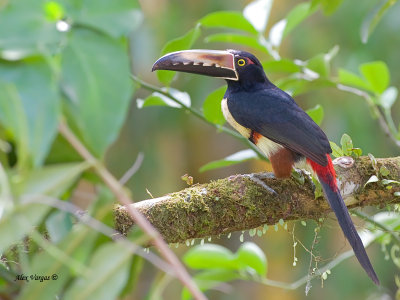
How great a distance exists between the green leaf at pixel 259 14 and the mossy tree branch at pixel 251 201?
27.8 inches

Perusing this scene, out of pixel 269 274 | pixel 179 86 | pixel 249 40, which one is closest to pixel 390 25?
pixel 179 86

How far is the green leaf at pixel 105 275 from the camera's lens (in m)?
0.76

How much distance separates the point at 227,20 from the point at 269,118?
24.6 inches

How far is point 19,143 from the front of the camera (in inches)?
27.2

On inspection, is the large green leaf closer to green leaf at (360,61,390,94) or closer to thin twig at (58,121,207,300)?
thin twig at (58,121,207,300)

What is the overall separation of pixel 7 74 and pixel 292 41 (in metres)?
6.46

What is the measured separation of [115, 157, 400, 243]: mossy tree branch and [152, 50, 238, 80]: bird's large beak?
0.58m

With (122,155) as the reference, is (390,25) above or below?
above

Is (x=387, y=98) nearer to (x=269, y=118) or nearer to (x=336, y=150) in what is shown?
(x=336, y=150)

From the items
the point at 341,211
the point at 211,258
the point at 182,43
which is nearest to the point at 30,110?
the point at 211,258

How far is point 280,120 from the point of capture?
300 cm

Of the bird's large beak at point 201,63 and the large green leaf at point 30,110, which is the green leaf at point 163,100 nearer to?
the bird's large beak at point 201,63

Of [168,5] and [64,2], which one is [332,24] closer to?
[168,5]

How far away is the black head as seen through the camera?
107 inches
